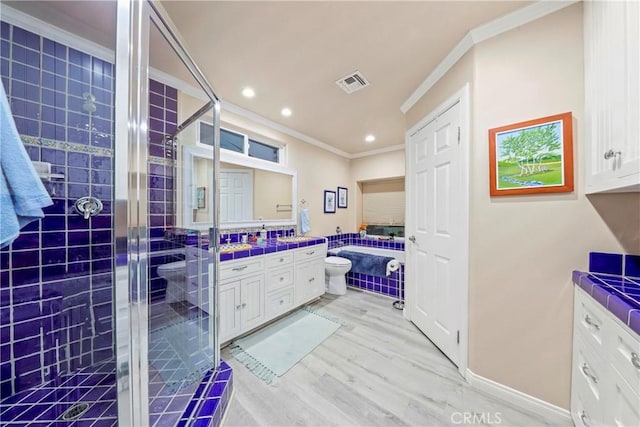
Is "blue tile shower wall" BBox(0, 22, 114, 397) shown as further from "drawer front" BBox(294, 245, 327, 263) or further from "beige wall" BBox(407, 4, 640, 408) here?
"beige wall" BBox(407, 4, 640, 408)

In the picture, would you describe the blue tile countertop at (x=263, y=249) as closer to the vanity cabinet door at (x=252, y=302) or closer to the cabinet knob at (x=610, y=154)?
the vanity cabinet door at (x=252, y=302)

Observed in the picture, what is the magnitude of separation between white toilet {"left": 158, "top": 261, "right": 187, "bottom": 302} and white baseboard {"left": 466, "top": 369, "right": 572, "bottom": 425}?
2.19m

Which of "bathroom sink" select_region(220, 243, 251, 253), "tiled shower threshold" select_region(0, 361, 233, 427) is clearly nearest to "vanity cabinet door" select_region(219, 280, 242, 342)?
"bathroom sink" select_region(220, 243, 251, 253)

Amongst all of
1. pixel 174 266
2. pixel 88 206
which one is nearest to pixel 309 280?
pixel 174 266

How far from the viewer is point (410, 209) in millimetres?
2229

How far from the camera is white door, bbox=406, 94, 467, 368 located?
1.56 m

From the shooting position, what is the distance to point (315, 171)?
11.4ft

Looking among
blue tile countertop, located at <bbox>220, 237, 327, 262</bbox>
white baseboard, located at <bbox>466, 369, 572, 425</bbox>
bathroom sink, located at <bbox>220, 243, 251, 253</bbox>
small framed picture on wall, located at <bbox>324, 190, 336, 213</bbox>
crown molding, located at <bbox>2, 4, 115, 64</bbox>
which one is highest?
crown molding, located at <bbox>2, 4, 115, 64</bbox>

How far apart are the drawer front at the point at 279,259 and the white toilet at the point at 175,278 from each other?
0.71 metres

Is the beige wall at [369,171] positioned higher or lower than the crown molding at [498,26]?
lower

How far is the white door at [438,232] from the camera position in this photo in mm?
1561

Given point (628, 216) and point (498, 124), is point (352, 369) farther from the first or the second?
point (498, 124)

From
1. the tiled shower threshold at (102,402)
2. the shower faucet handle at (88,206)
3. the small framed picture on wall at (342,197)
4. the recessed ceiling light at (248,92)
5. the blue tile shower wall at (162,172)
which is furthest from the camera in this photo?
the small framed picture on wall at (342,197)

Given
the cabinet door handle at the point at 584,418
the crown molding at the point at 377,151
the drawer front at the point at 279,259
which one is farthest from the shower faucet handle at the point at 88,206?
the crown molding at the point at 377,151
